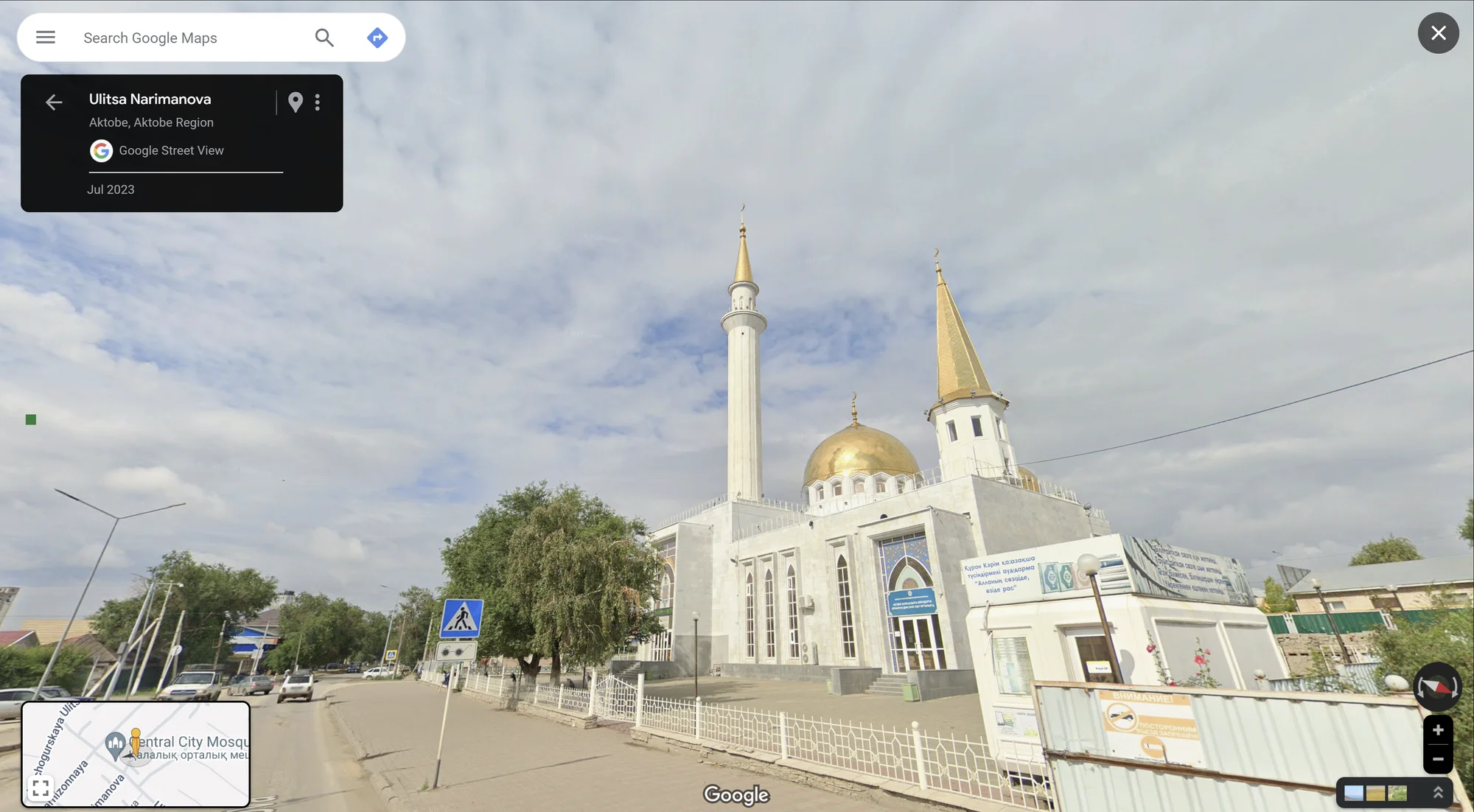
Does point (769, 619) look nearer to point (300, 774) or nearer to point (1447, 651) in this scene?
point (300, 774)

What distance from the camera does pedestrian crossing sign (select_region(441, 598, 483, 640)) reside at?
8953mm

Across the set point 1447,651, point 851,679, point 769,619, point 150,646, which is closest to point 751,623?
point 769,619

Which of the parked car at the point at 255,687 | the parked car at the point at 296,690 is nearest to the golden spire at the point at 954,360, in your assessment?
the parked car at the point at 296,690

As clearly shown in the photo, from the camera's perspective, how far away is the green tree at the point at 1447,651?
5.23 meters

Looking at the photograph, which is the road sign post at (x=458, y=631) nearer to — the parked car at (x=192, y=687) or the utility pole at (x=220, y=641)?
the parked car at (x=192, y=687)

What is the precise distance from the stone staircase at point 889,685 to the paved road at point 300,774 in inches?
600

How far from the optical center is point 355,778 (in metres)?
10.0

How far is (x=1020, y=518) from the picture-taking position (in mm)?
24188

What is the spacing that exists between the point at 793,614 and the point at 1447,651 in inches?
933

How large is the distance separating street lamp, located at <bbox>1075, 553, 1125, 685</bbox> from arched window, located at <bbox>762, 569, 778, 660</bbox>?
852 inches

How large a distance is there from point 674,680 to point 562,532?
1544 centimetres

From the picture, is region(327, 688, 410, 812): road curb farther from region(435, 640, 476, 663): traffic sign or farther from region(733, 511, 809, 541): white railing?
region(733, 511, 809, 541): white railing

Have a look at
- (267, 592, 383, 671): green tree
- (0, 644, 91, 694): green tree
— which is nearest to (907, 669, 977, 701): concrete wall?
(0, 644, 91, 694): green tree

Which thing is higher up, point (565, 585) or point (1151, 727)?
point (565, 585)
